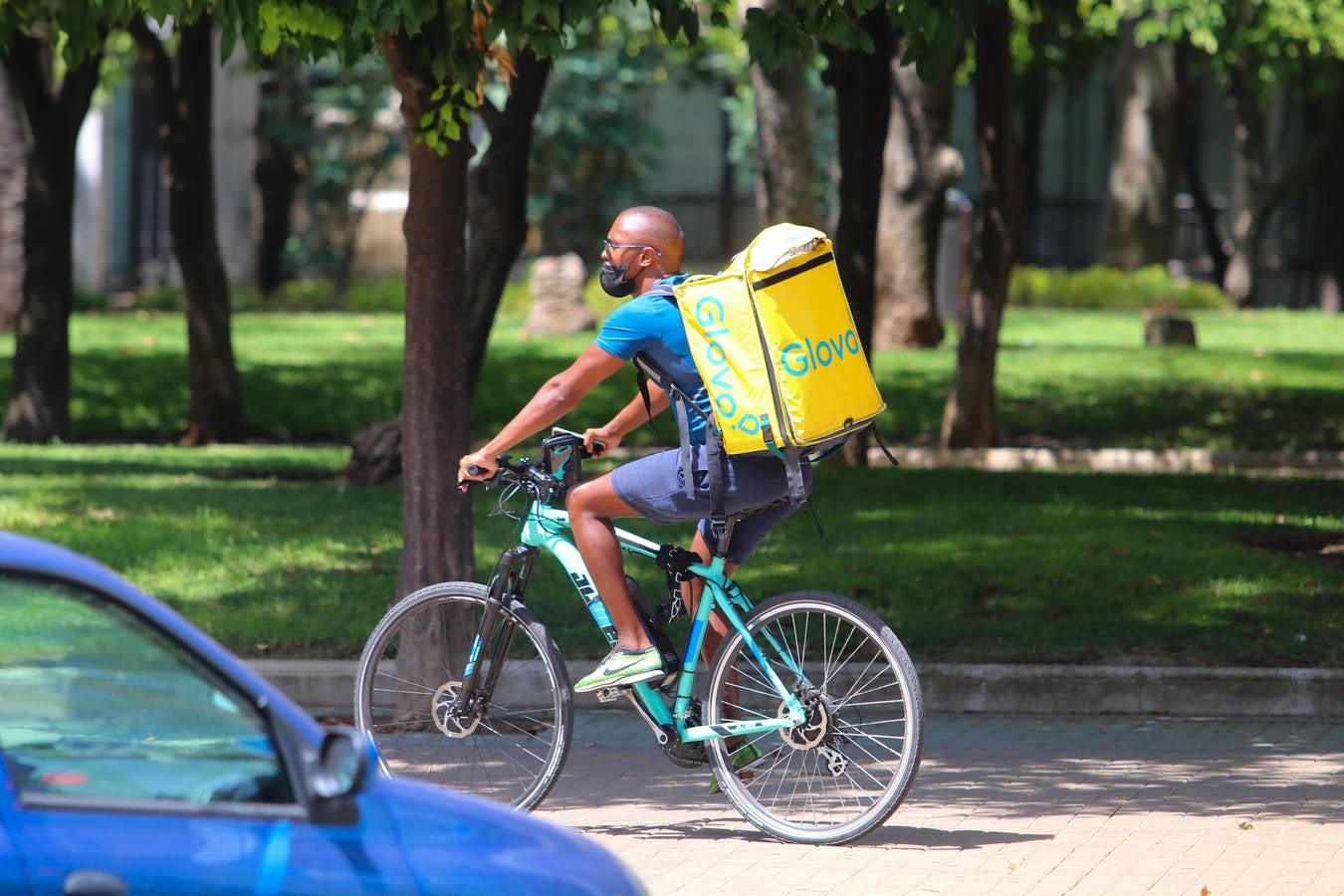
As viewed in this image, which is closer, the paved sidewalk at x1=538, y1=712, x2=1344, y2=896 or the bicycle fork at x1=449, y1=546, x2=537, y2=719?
the paved sidewalk at x1=538, y1=712, x2=1344, y2=896

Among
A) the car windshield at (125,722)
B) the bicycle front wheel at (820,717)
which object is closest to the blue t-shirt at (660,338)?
the bicycle front wheel at (820,717)

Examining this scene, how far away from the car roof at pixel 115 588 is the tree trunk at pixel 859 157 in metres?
10.5

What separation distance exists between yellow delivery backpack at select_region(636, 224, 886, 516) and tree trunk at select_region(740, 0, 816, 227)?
43.0 feet

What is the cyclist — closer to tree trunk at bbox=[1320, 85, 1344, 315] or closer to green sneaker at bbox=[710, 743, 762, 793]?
green sneaker at bbox=[710, 743, 762, 793]

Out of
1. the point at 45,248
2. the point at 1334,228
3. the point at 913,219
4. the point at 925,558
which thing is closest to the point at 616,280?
the point at 925,558

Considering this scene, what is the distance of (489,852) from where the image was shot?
3502mm

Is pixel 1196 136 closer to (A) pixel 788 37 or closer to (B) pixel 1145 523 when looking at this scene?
(B) pixel 1145 523

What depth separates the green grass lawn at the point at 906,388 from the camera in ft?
59.5

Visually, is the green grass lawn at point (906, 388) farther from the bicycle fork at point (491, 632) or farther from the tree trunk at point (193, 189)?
the bicycle fork at point (491, 632)

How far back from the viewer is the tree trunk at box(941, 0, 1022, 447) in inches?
612

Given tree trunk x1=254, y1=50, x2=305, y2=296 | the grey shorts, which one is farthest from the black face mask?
tree trunk x1=254, y1=50, x2=305, y2=296

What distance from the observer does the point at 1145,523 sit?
11617 mm

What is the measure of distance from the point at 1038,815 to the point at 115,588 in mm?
4058

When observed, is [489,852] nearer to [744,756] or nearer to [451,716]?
[744,756]
